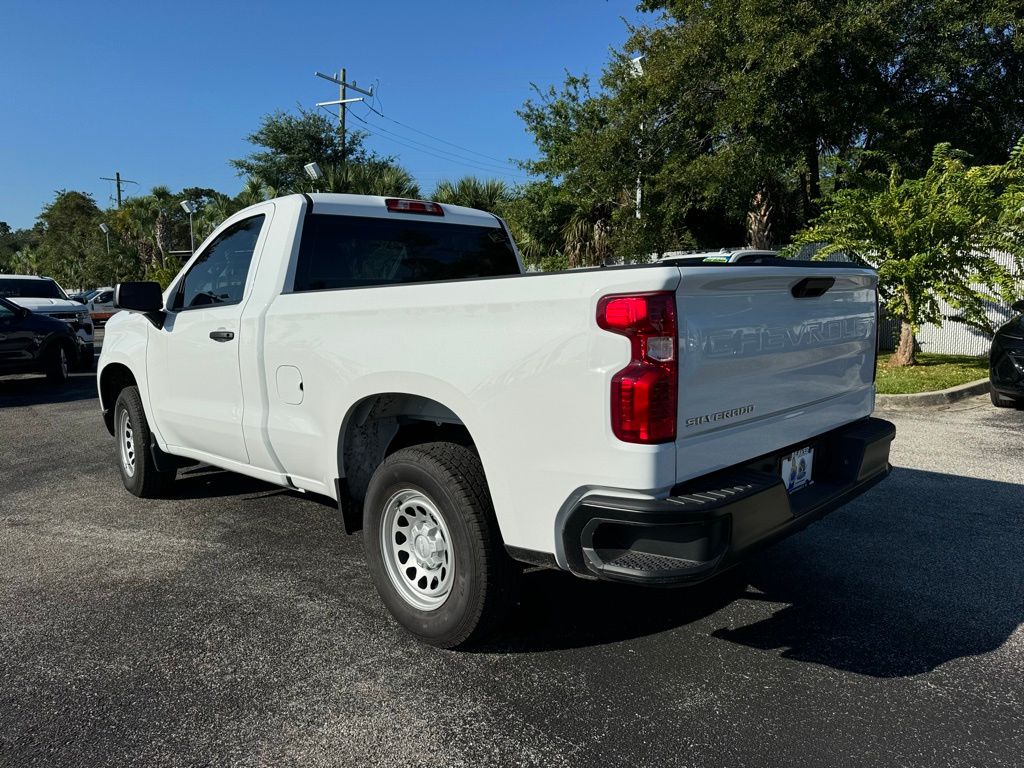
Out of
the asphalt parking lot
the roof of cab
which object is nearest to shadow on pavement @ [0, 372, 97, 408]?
the asphalt parking lot

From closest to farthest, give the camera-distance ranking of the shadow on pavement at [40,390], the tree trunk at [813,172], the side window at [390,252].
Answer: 1. the side window at [390,252]
2. the shadow on pavement at [40,390]
3. the tree trunk at [813,172]

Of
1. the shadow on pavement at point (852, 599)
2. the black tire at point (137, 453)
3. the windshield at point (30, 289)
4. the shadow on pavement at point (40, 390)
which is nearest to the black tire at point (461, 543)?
the shadow on pavement at point (852, 599)

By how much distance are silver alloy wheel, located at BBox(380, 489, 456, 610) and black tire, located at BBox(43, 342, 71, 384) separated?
10710 mm

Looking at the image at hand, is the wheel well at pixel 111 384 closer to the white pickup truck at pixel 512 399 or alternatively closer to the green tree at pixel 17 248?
the white pickup truck at pixel 512 399

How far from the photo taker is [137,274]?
159 ft

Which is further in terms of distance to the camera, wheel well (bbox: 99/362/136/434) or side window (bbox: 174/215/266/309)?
wheel well (bbox: 99/362/136/434)

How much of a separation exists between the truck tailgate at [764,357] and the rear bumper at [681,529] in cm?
11

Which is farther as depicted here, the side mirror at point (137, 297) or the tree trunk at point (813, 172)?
the tree trunk at point (813, 172)

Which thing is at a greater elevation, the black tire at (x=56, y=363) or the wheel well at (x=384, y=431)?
the wheel well at (x=384, y=431)

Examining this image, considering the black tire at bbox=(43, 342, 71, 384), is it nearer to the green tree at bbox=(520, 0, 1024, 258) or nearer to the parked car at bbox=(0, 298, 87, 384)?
the parked car at bbox=(0, 298, 87, 384)

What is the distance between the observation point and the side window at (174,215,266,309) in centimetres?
422

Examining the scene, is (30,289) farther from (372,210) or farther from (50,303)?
(372,210)

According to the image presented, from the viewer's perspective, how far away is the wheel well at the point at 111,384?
5656 mm

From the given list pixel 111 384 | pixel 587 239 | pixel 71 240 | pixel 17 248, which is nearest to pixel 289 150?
pixel 587 239
